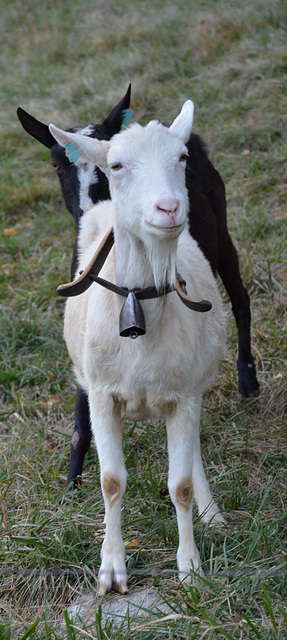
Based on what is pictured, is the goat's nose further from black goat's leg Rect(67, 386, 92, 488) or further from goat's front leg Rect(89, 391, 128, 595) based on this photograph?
black goat's leg Rect(67, 386, 92, 488)

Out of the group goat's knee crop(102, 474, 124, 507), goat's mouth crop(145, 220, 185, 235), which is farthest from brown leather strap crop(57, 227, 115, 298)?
goat's knee crop(102, 474, 124, 507)

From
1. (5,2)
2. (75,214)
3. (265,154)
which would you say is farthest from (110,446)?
(5,2)

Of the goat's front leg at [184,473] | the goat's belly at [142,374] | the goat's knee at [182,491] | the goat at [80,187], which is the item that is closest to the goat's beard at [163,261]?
the goat's belly at [142,374]

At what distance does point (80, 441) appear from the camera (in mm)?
4043

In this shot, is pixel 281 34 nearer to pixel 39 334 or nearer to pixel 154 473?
pixel 39 334

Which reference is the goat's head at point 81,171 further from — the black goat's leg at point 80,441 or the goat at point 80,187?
the black goat's leg at point 80,441

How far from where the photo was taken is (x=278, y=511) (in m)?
3.43

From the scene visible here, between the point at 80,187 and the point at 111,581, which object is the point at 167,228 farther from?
the point at 80,187

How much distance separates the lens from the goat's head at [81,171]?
14.0 ft

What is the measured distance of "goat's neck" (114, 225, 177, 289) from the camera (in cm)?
276

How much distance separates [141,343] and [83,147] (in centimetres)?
78

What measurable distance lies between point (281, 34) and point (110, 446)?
793 centimetres

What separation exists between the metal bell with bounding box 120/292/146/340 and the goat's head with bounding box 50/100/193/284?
0.43ft

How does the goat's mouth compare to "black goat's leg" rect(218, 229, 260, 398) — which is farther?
"black goat's leg" rect(218, 229, 260, 398)
